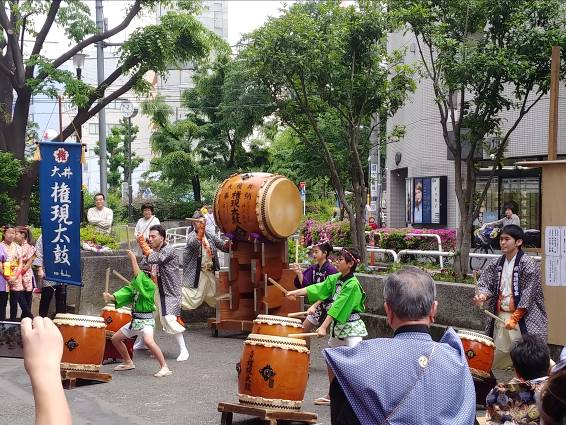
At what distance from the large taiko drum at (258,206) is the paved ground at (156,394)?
1855 millimetres

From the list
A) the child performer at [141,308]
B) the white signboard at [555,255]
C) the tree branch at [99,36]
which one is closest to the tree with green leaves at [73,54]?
the tree branch at [99,36]

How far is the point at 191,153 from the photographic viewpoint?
37781mm

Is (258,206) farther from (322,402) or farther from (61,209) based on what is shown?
(322,402)

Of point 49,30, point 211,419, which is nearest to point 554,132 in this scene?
point 211,419

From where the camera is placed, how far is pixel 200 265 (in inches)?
531

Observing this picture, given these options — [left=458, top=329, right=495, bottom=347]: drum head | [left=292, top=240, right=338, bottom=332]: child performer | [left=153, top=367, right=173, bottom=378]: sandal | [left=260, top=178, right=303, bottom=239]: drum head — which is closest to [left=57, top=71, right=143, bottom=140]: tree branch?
[left=260, top=178, right=303, bottom=239]: drum head

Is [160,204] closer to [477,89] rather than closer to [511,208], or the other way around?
[511,208]

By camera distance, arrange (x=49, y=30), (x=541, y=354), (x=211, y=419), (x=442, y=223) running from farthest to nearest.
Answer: (x=442, y=223)
(x=49, y=30)
(x=211, y=419)
(x=541, y=354)

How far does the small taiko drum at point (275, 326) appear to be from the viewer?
833 cm

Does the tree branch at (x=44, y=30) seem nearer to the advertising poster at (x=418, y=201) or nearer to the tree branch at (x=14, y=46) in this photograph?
the tree branch at (x=14, y=46)

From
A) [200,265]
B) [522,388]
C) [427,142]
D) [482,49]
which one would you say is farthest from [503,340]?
[427,142]

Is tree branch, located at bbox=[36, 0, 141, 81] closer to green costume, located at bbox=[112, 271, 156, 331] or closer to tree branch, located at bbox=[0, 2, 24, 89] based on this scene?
tree branch, located at bbox=[0, 2, 24, 89]

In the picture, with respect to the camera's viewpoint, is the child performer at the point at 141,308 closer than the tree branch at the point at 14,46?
Yes

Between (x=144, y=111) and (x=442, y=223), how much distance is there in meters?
17.1
